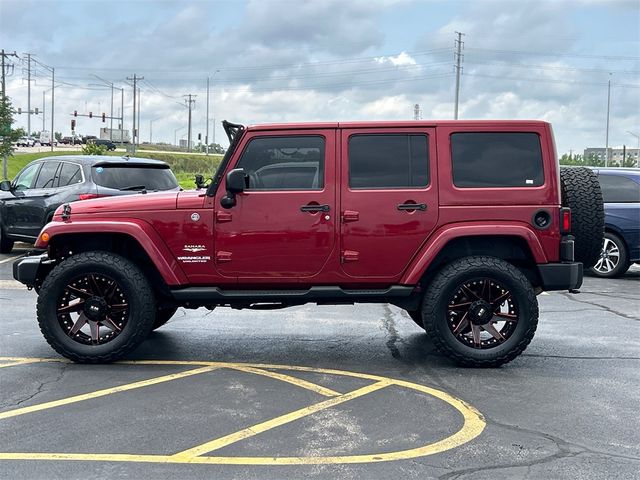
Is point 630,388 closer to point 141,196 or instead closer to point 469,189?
point 469,189

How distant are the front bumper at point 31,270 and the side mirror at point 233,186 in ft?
5.71

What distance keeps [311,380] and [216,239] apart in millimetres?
1424

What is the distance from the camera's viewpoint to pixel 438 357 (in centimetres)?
646

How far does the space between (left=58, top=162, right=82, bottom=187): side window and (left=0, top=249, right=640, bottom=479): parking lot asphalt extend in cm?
479

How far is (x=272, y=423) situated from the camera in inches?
182

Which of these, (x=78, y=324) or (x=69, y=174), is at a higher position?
(x=69, y=174)

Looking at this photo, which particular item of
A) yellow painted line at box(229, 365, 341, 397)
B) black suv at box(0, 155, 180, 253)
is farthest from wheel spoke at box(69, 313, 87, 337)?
black suv at box(0, 155, 180, 253)

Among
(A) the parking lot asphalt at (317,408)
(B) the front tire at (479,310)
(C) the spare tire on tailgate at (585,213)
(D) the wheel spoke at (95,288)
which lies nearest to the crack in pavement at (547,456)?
(A) the parking lot asphalt at (317,408)

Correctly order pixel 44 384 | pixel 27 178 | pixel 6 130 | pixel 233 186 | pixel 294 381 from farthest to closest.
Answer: pixel 6 130 < pixel 27 178 < pixel 233 186 < pixel 294 381 < pixel 44 384

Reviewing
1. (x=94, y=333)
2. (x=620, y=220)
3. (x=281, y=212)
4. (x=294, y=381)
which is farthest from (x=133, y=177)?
(x=620, y=220)

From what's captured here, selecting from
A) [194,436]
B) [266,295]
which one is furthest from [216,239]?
[194,436]

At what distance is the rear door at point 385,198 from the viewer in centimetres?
598

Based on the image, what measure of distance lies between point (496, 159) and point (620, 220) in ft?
21.3

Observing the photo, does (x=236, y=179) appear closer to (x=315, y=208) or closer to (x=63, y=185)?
(x=315, y=208)
